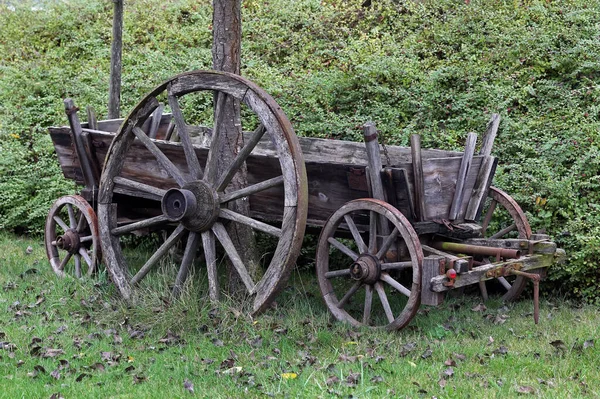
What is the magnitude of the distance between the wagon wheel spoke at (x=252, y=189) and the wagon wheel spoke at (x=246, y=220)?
9 cm

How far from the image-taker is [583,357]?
462cm

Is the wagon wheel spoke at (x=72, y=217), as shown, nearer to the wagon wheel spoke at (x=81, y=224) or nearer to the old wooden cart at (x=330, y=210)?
the wagon wheel spoke at (x=81, y=224)

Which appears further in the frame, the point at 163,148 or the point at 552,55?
the point at 552,55

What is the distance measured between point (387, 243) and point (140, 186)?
2257 mm

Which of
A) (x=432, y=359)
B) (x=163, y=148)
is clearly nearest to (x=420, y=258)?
(x=432, y=359)

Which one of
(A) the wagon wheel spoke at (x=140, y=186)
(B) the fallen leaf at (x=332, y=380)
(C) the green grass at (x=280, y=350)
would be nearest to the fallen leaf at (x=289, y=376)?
(C) the green grass at (x=280, y=350)

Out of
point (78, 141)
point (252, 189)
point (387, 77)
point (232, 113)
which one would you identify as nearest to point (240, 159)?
point (252, 189)

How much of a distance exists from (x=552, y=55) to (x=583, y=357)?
17.5 feet

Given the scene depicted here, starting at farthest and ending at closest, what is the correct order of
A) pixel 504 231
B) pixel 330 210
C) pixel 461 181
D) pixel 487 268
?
1. pixel 504 231
2. pixel 330 210
3. pixel 461 181
4. pixel 487 268

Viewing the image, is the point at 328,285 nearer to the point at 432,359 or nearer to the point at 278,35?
the point at 432,359

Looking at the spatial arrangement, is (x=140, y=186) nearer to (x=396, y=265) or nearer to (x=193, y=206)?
(x=193, y=206)

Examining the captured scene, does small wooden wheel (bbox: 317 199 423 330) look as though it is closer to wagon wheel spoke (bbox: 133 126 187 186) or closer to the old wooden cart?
the old wooden cart

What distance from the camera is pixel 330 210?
5746 mm

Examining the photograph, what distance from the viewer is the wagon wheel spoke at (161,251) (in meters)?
5.89
